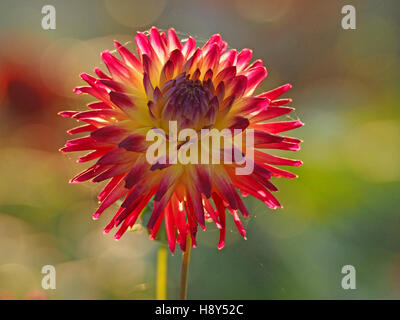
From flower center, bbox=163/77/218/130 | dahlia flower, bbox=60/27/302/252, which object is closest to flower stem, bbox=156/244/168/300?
dahlia flower, bbox=60/27/302/252

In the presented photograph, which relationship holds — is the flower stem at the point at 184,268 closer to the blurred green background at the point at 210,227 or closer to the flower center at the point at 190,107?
the flower center at the point at 190,107

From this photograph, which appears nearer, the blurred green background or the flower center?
the flower center

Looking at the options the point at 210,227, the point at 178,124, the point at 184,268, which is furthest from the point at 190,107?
the point at 210,227

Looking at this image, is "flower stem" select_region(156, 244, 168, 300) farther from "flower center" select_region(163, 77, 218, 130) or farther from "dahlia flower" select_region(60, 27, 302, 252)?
"flower center" select_region(163, 77, 218, 130)

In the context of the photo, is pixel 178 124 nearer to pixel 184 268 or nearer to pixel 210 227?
pixel 184 268

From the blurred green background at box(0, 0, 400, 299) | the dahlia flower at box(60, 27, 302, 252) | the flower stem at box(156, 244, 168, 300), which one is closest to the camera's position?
the dahlia flower at box(60, 27, 302, 252)

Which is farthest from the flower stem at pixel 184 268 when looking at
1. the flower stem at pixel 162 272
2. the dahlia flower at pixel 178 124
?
the flower stem at pixel 162 272

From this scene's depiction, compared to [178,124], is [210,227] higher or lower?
lower

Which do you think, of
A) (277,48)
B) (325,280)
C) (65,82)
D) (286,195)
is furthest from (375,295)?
(277,48)

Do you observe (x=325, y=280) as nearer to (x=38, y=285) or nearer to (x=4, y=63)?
(x=38, y=285)
